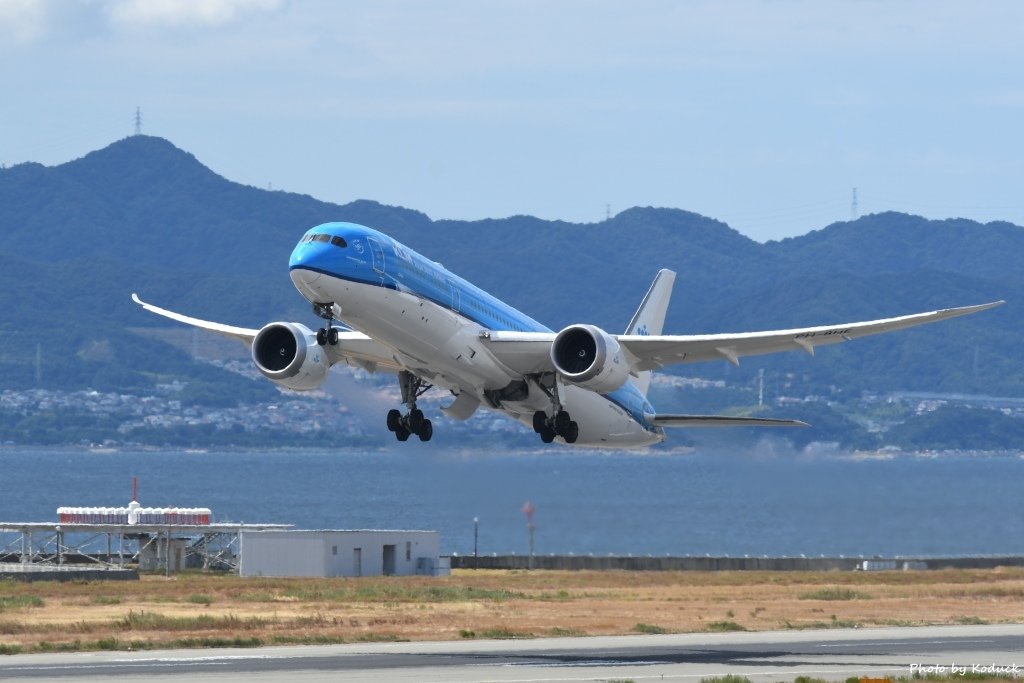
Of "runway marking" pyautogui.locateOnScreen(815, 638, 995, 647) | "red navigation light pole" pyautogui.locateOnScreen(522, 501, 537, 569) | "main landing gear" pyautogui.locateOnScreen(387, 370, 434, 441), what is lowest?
"runway marking" pyautogui.locateOnScreen(815, 638, 995, 647)

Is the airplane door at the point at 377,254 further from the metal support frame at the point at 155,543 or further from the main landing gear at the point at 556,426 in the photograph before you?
the metal support frame at the point at 155,543

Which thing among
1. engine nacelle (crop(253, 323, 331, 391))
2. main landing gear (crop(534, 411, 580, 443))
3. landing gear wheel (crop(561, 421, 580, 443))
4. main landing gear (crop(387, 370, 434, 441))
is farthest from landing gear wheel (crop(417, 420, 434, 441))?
landing gear wheel (crop(561, 421, 580, 443))

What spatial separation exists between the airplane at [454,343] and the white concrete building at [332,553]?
38844 millimetres

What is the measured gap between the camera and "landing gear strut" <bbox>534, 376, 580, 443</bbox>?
5438 cm

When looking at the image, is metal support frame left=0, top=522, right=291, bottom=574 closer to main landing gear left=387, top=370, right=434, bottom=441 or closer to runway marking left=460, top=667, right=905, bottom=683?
main landing gear left=387, top=370, right=434, bottom=441

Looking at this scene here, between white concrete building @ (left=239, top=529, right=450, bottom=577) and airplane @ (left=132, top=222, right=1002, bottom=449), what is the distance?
127 ft

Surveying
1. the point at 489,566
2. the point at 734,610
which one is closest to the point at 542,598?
the point at 734,610

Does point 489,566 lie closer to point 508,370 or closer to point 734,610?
point 734,610

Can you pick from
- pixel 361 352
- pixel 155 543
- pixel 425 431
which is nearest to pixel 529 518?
pixel 155 543

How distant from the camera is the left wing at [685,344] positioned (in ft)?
171

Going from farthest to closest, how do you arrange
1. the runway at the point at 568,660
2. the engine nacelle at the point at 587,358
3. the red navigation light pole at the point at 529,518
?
the red navigation light pole at the point at 529,518 < the engine nacelle at the point at 587,358 < the runway at the point at 568,660

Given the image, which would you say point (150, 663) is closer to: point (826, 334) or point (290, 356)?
point (290, 356)

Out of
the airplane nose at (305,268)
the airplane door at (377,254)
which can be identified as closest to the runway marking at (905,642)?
the airplane door at (377,254)

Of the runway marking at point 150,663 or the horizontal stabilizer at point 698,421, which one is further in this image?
the horizontal stabilizer at point 698,421
